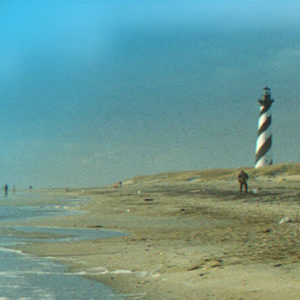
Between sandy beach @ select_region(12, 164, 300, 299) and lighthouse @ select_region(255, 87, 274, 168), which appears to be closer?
sandy beach @ select_region(12, 164, 300, 299)

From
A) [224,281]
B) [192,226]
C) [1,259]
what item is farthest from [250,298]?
[192,226]

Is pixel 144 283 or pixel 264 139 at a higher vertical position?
pixel 264 139

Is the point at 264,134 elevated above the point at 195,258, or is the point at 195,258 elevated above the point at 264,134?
the point at 264,134

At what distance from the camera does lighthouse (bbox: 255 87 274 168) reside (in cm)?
6028

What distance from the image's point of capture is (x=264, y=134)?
61031 mm

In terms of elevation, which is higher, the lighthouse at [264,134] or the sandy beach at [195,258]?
the lighthouse at [264,134]

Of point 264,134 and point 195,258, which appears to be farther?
point 264,134

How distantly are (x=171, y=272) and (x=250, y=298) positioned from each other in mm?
1902

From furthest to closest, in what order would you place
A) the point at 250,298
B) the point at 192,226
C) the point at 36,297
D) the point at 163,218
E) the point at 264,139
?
the point at 264,139 → the point at 163,218 → the point at 192,226 → the point at 36,297 → the point at 250,298

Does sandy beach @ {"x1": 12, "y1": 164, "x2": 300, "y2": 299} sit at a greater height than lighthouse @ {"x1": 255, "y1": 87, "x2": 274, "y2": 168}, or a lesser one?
lesser

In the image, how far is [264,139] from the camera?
60594 millimetres

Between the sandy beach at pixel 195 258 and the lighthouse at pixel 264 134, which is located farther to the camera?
the lighthouse at pixel 264 134

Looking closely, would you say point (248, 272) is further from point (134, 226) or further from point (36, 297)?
point (134, 226)

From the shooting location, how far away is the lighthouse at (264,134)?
60.3m
